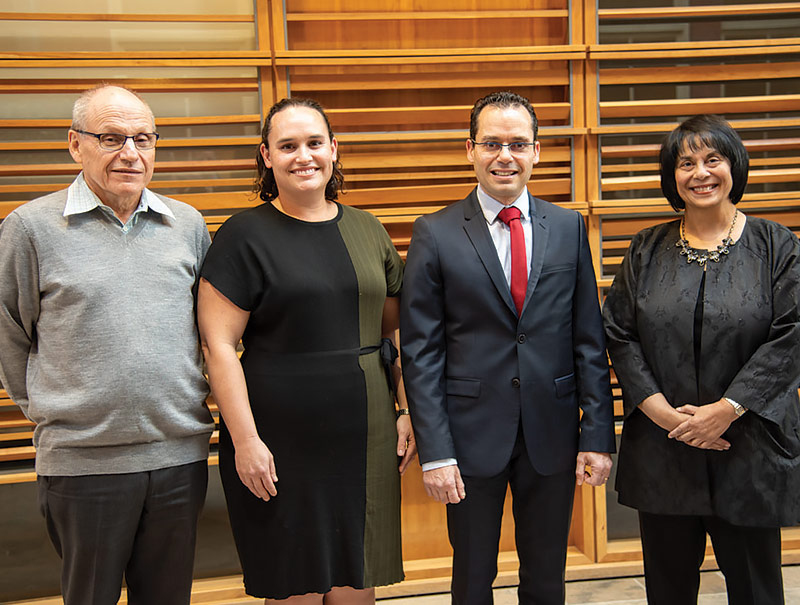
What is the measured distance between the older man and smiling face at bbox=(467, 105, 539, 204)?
2.86ft

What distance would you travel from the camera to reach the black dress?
191 cm

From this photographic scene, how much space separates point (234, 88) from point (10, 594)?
2199 mm

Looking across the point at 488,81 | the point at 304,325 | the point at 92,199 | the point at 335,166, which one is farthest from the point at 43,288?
the point at 488,81

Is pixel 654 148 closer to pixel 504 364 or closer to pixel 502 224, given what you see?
pixel 502 224

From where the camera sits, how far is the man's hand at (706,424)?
1915 mm

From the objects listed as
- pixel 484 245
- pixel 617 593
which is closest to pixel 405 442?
pixel 484 245

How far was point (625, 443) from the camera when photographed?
7.02ft

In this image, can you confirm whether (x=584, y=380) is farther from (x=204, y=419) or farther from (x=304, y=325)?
(x=204, y=419)

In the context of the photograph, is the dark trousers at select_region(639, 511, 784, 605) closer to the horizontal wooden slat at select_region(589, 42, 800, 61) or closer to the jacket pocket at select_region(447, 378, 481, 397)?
the jacket pocket at select_region(447, 378, 481, 397)

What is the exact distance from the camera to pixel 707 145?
6.62 ft

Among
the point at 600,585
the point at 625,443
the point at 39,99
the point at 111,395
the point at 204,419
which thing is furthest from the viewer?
the point at 600,585

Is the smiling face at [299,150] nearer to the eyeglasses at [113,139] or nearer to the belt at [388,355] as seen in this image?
the eyeglasses at [113,139]

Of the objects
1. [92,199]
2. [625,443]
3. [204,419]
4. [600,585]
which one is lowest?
[600,585]

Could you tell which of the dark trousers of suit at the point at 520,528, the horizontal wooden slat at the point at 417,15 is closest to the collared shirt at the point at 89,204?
the dark trousers of suit at the point at 520,528
